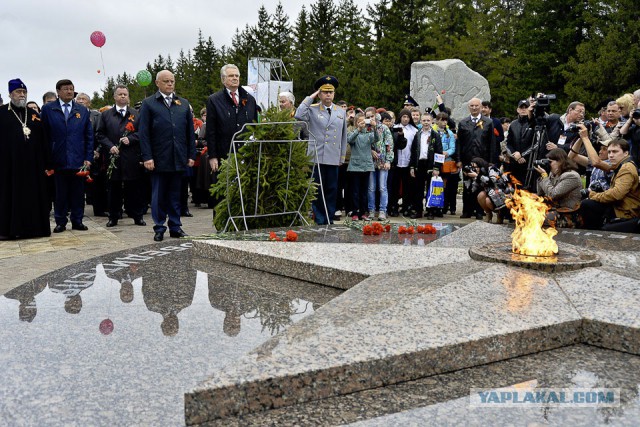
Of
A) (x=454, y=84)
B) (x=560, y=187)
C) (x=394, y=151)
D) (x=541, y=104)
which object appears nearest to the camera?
(x=560, y=187)

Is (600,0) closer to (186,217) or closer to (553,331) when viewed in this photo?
(186,217)

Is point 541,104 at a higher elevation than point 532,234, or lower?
higher

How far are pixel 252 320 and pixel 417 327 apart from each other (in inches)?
52.5

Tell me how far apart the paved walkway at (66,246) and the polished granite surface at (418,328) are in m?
3.19

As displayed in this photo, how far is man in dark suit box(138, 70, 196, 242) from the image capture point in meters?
8.10

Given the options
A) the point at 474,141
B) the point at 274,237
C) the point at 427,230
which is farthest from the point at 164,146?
the point at 474,141

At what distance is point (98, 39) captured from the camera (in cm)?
2220

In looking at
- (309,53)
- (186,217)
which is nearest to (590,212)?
(186,217)

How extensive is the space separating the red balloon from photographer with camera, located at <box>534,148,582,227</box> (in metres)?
18.7

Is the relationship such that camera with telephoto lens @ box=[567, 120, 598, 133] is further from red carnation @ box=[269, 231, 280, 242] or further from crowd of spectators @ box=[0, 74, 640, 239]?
red carnation @ box=[269, 231, 280, 242]

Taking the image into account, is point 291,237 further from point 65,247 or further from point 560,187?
point 560,187

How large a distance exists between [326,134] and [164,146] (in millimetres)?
2318

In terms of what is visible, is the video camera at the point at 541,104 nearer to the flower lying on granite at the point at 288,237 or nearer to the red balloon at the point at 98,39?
the flower lying on granite at the point at 288,237

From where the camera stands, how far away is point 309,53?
2112 inches
